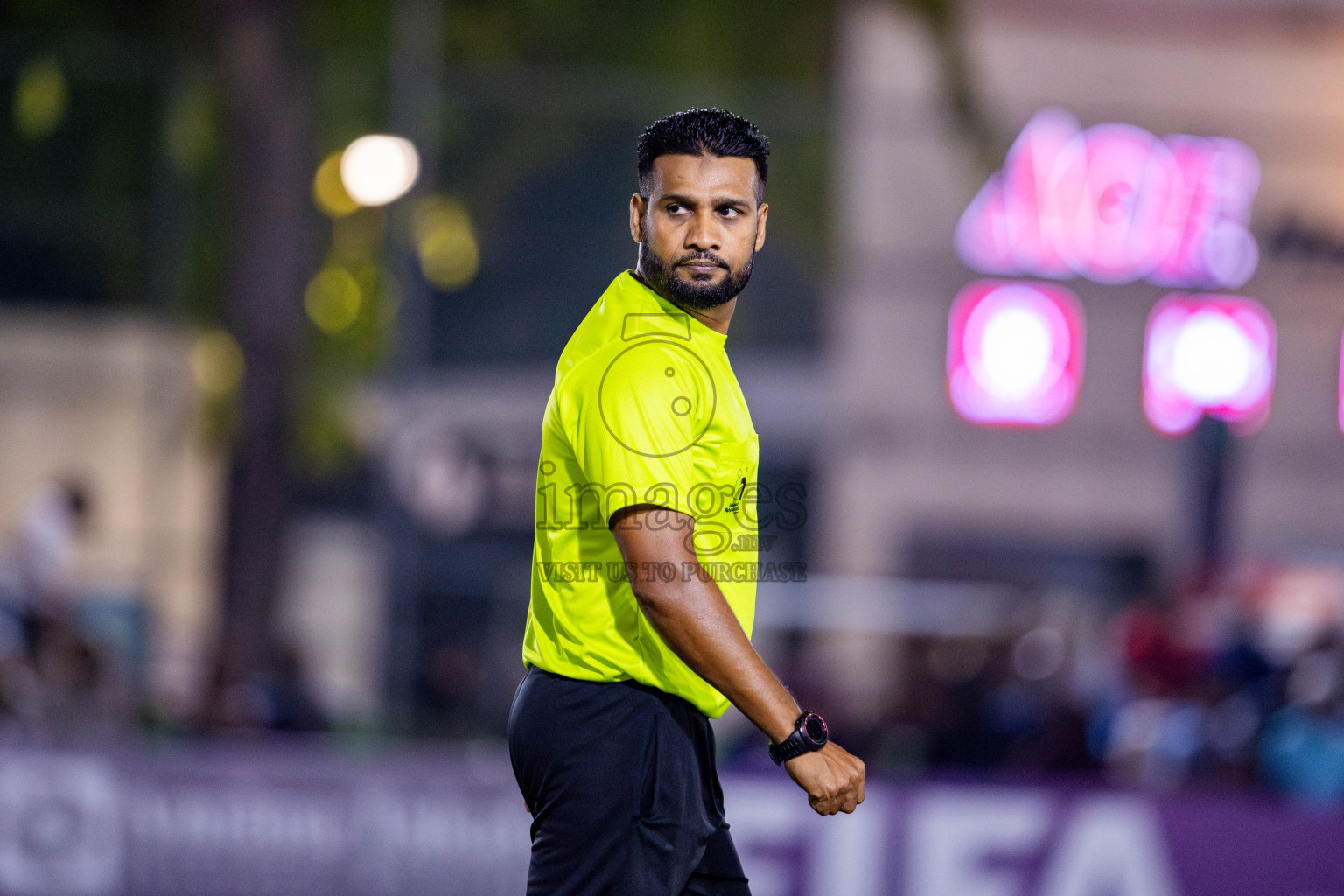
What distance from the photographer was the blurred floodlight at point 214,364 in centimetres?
1063

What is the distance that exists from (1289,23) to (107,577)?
35.9 ft

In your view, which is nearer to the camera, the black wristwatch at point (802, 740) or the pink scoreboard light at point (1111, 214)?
the black wristwatch at point (802, 740)

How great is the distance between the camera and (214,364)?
10.7 meters

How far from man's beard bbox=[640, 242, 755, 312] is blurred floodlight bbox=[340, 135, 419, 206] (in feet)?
27.8

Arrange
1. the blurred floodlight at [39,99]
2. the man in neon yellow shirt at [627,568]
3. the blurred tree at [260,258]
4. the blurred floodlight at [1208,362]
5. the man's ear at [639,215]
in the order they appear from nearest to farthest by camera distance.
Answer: the man in neon yellow shirt at [627,568]
the man's ear at [639,215]
the blurred tree at [260,258]
the blurred floodlight at [39,99]
the blurred floodlight at [1208,362]

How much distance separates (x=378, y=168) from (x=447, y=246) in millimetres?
911

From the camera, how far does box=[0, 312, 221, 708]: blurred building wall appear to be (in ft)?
34.2

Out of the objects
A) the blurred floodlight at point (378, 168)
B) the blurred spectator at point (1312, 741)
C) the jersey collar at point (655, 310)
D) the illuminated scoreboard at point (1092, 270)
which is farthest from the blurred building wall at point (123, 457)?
the jersey collar at point (655, 310)

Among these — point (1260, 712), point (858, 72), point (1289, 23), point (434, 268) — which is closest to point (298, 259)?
point (434, 268)

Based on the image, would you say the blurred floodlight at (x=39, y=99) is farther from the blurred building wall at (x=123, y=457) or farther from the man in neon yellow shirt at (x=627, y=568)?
the man in neon yellow shirt at (x=627, y=568)

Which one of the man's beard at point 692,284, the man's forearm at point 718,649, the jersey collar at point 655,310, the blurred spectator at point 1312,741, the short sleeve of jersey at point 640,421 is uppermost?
the man's beard at point 692,284

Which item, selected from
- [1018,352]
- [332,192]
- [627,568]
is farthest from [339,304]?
[627,568]

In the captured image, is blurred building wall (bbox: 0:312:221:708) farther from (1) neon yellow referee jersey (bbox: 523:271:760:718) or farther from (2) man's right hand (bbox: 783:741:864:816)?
(2) man's right hand (bbox: 783:741:864:816)

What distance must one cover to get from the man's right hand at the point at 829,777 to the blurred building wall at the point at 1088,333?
10272 millimetres
